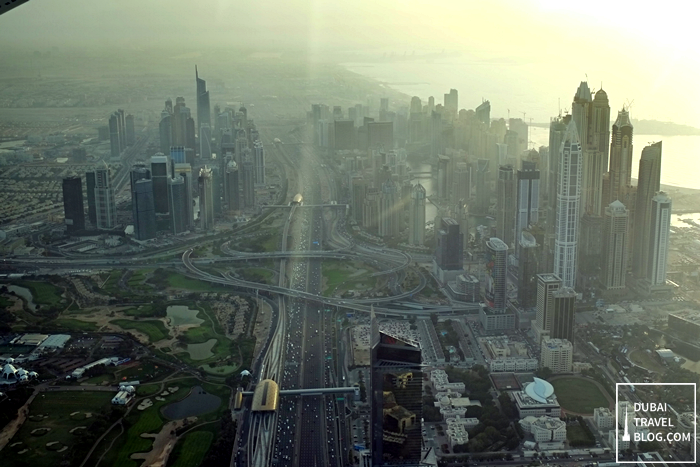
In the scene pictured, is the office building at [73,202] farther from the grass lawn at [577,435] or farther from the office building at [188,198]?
the grass lawn at [577,435]

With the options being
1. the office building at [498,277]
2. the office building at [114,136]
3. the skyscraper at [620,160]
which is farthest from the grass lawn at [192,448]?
the office building at [114,136]

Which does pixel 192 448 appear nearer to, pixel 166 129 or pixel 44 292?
pixel 44 292

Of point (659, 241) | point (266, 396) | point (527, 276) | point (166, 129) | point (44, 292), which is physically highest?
point (166, 129)

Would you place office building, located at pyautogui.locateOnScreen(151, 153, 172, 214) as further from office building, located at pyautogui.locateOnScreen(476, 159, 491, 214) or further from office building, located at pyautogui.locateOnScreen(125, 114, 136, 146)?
office building, located at pyautogui.locateOnScreen(476, 159, 491, 214)

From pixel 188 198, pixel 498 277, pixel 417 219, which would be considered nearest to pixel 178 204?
pixel 188 198

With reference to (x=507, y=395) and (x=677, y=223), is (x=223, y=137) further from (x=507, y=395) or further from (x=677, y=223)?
(x=507, y=395)
